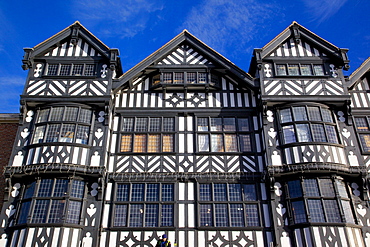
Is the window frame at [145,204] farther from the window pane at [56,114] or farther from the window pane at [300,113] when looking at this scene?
the window pane at [300,113]

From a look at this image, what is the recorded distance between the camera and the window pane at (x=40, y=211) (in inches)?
570

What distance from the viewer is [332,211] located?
584 inches

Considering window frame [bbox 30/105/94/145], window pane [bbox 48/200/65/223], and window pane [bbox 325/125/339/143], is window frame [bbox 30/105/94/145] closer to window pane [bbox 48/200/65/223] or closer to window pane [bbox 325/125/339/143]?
window pane [bbox 48/200/65/223]

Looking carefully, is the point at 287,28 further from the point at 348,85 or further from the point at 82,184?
the point at 82,184

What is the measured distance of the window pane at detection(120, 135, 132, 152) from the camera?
1724cm

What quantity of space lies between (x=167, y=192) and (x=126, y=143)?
3368 mm

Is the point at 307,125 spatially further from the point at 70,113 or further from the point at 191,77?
the point at 70,113

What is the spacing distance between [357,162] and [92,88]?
536 inches

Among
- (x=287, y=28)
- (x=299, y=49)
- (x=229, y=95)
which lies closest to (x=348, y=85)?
(x=299, y=49)

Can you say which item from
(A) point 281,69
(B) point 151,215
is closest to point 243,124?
(A) point 281,69

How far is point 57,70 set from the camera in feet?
60.5

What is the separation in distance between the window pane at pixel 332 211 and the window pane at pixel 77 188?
10796mm

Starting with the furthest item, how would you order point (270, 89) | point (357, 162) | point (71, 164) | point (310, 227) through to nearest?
point (270, 89) → point (357, 162) → point (71, 164) → point (310, 227)

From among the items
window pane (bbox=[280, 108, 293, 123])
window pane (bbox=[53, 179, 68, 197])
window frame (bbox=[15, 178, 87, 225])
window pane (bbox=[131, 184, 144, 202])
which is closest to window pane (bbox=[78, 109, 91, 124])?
window frame (bbox=[15, 178, 87, 225])
